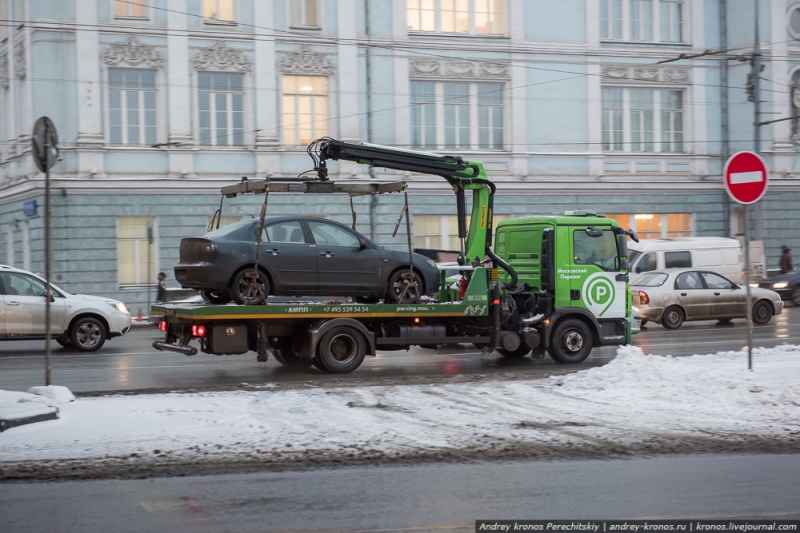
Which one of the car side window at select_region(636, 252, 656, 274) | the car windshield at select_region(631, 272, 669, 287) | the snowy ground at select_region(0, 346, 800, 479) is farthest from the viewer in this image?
the car side window at select_region(636, 252, 656, 274)

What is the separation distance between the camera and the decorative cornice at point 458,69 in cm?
3303

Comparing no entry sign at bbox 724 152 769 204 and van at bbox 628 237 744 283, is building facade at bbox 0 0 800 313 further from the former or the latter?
no entry sign at bbox 724 152 769 204

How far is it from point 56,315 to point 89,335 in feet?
2.42

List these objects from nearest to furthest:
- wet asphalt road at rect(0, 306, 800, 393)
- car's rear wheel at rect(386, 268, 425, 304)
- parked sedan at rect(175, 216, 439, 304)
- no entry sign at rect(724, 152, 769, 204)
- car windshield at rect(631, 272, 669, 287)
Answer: no entry sign at rect(724, 152, 769, 204)
parked sedan at rect(175, 216, 439, 304)
wet asphalt road at rect(0, 306, 800, 393)
car's rear wheel at rect(386, 268, 425, 304)
car windshield at rect(631, 272, 669, 287)

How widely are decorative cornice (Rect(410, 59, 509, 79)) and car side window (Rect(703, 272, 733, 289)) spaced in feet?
42.1

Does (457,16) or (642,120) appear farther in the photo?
(642,120)

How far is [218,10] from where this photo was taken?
30875 millimetres

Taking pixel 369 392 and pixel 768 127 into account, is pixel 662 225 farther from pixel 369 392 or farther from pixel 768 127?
pixel 369 392

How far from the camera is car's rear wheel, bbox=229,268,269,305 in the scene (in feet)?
44.7

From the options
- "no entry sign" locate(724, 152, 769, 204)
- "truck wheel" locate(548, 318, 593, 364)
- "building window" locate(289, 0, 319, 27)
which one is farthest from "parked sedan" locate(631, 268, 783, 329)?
"building window" locate(289, 0, 319, 27)

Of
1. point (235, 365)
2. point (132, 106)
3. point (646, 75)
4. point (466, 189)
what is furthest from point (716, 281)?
point (132, 106)

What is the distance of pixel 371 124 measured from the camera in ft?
107

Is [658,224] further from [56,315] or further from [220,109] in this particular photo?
[56,315]

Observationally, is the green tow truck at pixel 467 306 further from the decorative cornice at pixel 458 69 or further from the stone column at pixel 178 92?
the decorative cornice at pixel 458 69
